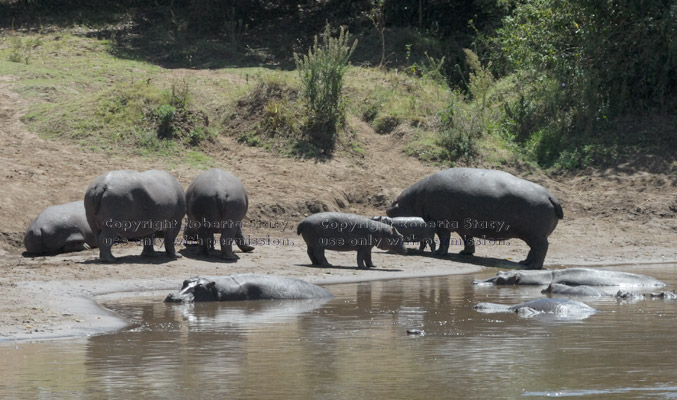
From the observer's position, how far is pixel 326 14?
29.8 meters

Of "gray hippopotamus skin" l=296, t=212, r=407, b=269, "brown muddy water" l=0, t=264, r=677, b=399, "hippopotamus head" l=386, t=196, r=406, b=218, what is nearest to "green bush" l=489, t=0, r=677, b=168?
"hippopotamus head" l=386, t=196, r=406, b=218

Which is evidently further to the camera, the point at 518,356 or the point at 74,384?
the point at 518,356

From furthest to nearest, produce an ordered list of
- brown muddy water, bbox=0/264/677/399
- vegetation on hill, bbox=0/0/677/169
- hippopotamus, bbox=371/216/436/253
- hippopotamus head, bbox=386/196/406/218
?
1. vegetation on hill, bbox=0/0/677/169
2. hippopotamus head, bbox=386/196/406/218
3. hippopotamus, bbox=371/216/436/253
4. brown muddy water, bbox=0/264/677/399

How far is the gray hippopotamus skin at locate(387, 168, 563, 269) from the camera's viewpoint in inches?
656

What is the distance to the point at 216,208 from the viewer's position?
1523 centimetres

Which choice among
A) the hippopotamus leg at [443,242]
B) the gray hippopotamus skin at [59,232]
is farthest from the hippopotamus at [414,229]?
the gray hippopotamus skin at [59,232]

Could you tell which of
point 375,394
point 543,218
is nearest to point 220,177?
point 543,218

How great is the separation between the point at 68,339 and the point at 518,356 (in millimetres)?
3873

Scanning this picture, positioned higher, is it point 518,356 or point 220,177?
point 220,177

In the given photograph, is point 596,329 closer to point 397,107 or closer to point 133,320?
point 133,320

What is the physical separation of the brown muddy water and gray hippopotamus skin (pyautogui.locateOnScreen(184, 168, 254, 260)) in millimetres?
3320

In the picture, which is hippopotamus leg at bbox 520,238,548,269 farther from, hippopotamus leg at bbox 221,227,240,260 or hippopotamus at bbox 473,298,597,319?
hippopotamus at bbox 473,298,597,319

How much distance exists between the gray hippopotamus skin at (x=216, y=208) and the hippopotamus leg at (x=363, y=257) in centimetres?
181

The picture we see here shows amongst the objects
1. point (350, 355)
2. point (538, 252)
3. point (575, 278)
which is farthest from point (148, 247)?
point (350, 355)
